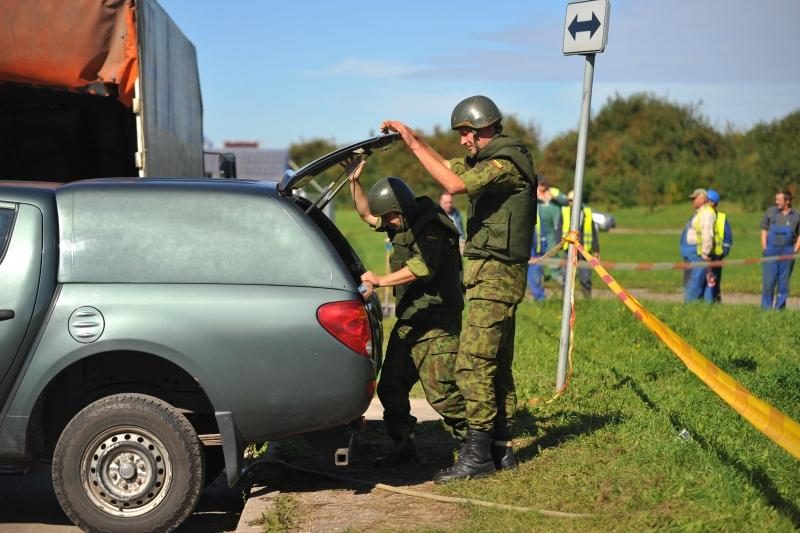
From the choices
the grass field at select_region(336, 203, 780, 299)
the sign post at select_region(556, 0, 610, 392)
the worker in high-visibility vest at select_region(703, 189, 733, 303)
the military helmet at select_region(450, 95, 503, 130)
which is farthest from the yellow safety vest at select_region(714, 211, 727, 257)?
the military helmet at select_region(450, 95, 503, 130)

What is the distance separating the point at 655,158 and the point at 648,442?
53.9 metres

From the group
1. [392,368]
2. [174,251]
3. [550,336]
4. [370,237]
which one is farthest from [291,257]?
[370,237]

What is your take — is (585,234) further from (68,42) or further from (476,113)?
(476,113)

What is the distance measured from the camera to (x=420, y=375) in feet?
22.2

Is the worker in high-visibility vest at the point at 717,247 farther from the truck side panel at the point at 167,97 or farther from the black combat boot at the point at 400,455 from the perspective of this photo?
the black combat boot at the point at 400,455

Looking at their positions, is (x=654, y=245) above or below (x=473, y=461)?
below

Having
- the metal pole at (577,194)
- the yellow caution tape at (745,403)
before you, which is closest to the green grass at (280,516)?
the yellow caution tape at (745,403)

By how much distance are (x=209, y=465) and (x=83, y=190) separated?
5.75 ft

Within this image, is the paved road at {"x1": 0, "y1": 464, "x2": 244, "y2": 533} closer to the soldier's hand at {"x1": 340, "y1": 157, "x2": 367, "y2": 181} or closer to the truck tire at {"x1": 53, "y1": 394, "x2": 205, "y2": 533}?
the truck tire at {"x1": 53, "y1": 394, "x2": 205, "y2": 533}

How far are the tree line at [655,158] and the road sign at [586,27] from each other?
127 feet

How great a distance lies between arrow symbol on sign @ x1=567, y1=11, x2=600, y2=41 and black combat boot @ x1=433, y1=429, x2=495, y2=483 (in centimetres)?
326

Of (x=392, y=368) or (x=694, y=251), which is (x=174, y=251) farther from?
(x=694, y=251)

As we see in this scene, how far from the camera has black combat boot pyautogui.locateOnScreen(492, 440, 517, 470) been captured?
6.47 metres

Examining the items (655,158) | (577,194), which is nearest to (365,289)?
(577,194)
